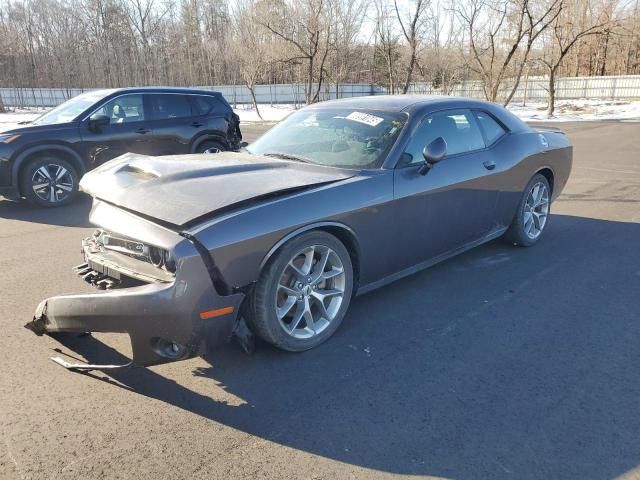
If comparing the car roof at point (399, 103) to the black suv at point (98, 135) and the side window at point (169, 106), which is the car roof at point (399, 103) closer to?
the black suv at point (98, 135)

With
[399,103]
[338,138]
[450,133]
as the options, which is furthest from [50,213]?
[450,133]

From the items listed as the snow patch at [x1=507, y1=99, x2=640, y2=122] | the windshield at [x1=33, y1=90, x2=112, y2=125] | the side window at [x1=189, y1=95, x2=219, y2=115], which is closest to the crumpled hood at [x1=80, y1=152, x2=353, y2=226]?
the windshield at [x1=33, y1=90, x2=112, y2=125]

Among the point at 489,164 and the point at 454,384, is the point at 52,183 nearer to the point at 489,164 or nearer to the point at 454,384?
the point at 489,164

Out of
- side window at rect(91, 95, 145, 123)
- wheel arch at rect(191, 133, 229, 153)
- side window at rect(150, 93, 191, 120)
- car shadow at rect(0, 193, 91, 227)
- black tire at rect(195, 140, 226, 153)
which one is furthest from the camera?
black tire at rect(195, 140, 226, 153)

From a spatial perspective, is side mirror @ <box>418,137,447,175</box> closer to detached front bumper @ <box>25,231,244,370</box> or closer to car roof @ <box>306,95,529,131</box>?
car roof @ <box>306,95,529,131</box>

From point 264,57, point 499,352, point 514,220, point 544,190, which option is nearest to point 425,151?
point 499,352

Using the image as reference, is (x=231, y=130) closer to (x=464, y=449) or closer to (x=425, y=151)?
(x=425, y=151)

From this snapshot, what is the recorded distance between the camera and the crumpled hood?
9.50 ft

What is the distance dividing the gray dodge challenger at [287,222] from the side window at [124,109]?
Result: 4533mm

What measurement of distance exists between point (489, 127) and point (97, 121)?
19.5ft

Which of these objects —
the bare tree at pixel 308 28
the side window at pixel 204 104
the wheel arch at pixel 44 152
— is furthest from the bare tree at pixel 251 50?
the wheel arch at pixel 44 152

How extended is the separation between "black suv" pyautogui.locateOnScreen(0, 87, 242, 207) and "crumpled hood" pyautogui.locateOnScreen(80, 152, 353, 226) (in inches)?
175

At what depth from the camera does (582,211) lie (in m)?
6.89

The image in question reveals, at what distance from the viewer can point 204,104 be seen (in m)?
9.14
